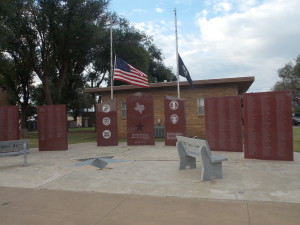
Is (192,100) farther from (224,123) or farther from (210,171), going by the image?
(210,171)

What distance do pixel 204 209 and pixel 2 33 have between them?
1982 centimetres

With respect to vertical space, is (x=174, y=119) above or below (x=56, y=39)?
below

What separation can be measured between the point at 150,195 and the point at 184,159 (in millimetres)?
2498

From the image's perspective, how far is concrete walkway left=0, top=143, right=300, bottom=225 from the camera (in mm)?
4418

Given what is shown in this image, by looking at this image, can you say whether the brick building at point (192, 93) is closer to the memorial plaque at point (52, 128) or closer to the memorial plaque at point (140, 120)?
the memorial plaque at point (140, 120)

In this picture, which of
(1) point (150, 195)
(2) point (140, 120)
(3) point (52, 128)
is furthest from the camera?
(2) point (140, 120)

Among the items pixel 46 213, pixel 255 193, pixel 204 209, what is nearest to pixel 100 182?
pixel 46 213

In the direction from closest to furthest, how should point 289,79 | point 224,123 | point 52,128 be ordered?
point 224,123 < point 52,128 < point 289,79

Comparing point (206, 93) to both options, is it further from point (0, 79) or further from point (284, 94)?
point (0, 79)

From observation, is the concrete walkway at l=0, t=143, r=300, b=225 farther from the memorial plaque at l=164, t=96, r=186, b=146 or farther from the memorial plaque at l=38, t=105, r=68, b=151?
the memorial plaque at l=164, t=96, r=186, b=146

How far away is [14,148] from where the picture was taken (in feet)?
31.3

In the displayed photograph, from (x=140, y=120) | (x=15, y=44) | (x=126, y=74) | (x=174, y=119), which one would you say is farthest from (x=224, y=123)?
(x=15, y=44)

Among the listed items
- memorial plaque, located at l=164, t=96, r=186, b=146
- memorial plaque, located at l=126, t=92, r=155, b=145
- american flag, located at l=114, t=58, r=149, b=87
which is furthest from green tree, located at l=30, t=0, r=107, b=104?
memorial plaque, located at l=164, t=96, r=186, b=146

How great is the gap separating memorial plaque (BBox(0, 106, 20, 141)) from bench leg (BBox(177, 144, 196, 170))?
26.9 feet
